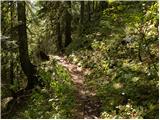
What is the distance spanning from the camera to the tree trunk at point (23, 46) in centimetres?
1510

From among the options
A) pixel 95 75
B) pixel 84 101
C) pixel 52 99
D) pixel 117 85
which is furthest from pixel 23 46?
pixel 117 85

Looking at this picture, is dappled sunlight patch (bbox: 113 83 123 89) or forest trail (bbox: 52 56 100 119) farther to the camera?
dappled sunlight patch (bbox: 113 83 123 89)

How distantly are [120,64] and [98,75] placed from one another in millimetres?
1260

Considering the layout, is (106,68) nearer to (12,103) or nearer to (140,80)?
(140,80)

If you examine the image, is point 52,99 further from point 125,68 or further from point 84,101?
point 125,68

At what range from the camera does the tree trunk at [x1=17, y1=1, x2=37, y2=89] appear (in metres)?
15.1

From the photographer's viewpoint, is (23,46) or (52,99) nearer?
(52,99)

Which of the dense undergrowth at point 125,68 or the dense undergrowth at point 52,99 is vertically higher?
the dense undergrowth at point 125,68

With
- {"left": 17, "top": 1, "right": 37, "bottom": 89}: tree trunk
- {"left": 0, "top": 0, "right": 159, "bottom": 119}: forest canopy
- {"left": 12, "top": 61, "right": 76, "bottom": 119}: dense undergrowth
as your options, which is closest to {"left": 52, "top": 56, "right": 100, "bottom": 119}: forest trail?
{"left": 0, "top": 0, "right": 159, "bottom": 119}: forest canopy

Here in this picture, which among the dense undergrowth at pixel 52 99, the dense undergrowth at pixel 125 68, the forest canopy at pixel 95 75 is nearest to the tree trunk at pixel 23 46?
the forest canopy at pixel 95 75

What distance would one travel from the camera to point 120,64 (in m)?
15.0

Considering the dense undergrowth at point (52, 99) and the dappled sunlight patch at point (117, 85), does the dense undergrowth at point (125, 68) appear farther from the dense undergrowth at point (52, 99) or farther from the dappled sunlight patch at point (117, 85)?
the dense undergrowth at point (52, 99)

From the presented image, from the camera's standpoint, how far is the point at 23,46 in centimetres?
1534

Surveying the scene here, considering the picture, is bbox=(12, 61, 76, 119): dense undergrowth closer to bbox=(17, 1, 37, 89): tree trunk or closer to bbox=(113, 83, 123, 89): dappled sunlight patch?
bbox=(17, 1, 37, 89): tree trunk
